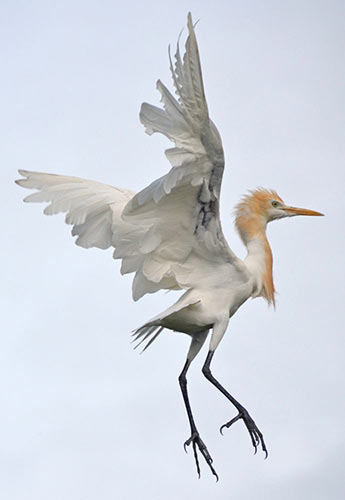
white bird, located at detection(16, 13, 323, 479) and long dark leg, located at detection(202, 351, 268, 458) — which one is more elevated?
white bird, located at detection(16, 13, 323, 479)

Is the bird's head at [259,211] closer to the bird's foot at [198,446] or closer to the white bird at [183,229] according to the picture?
the white bird at [183,229]

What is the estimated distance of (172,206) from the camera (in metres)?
11.3

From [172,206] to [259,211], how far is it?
196 cm

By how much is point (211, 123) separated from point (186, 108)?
31cm

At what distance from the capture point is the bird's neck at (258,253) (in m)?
12.4

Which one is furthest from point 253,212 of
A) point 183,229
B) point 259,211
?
point 183,229

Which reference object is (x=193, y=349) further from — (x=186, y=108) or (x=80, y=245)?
(x=186, y=108)

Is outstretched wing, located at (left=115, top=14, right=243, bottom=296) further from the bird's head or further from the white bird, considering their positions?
the bird's head

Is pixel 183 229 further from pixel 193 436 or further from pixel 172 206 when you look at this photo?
pixel 193 436

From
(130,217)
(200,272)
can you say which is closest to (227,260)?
(200,272)

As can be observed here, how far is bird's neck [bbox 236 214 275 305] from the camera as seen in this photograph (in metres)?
12.4

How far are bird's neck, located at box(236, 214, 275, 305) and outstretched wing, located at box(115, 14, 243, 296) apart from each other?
17.2 inches

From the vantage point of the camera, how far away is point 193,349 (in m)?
12.2

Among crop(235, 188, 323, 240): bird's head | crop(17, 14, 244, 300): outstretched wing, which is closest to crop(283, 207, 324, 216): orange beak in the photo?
crop(235, 188, 323, 240): bird's head
